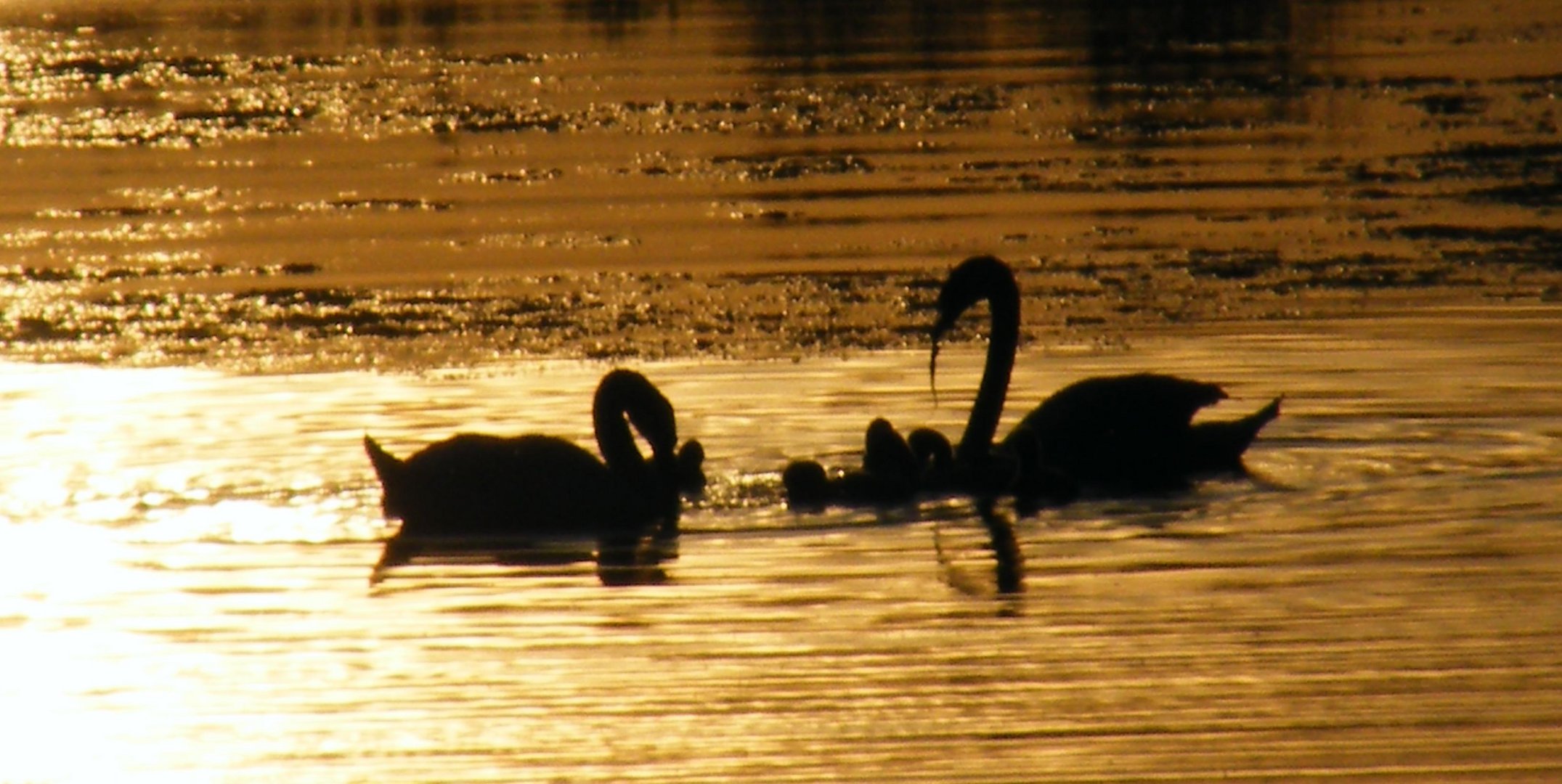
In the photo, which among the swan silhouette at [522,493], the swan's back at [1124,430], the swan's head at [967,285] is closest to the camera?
the swan silhouette at [522,493]

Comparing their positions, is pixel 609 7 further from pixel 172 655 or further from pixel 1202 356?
pixel 172 655

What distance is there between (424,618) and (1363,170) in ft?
43.3

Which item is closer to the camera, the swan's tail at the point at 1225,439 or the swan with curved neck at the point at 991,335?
the swan's tail at the point at 1225,439

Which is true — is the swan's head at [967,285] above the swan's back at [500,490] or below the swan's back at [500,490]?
above

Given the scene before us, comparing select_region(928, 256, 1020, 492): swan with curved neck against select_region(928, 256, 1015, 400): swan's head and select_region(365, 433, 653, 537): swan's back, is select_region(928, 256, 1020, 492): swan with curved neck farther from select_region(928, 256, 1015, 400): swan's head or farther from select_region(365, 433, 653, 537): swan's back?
select_region(365, 433, 653, 537): swan's back

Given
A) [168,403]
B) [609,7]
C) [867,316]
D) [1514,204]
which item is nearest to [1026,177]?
[1514,204]

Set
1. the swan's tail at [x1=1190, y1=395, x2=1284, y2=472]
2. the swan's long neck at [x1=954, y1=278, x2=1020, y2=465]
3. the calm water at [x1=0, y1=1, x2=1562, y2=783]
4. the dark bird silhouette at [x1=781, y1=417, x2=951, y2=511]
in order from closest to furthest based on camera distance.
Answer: the calm water at [x1=0, y1=1, x2=1562, y2=783]
the dark bird silhouette at [x1=781, y1=417, x2=951, y2=511]
the swan's tail at [x1=1190, y1=395, x2=1284, y2=472]
the swan's long neck at [x1=954, y1=278, x2=1020, y2=465]

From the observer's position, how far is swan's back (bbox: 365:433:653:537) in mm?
11391

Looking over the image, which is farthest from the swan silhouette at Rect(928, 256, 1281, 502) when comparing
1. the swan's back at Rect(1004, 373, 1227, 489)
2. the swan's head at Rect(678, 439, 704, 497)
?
the swan's head at Rect(678, 439, 704, 497)

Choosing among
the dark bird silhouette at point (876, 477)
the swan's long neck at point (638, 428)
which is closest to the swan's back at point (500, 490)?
the swan's long neck at point (638, 428)

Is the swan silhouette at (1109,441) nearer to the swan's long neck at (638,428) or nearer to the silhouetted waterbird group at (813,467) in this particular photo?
the silhouetted waterbird group at (813,467)

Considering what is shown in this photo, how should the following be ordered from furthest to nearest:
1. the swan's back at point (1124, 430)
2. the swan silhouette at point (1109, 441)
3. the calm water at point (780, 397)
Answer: the swan's back at point (1124, 430) < the swan silhouette at point (1109, 441) < the calm water at point (780, 397)

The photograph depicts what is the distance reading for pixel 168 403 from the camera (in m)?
13.9

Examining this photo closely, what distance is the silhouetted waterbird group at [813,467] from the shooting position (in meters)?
11.4
